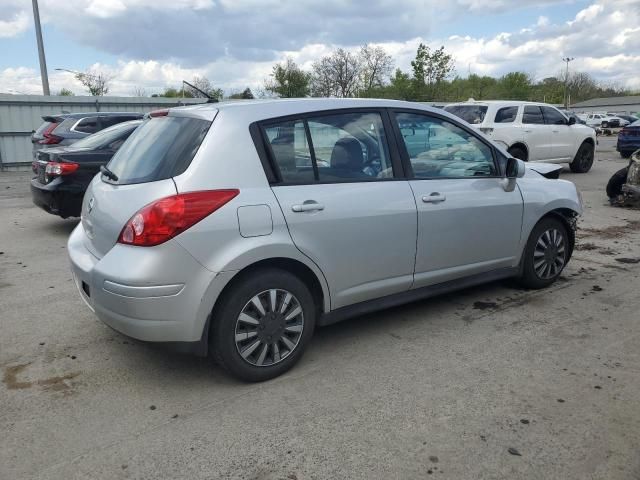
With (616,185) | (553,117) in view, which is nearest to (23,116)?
(553,117)

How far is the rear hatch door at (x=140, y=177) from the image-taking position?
3.18 metres

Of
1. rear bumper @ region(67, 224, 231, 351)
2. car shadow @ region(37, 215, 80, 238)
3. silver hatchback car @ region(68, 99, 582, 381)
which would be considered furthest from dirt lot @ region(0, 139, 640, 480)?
car shadow @ region(37, 215, 80, 238)

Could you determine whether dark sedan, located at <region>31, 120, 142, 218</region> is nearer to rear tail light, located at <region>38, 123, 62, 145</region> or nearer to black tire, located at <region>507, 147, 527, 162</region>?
rear tail light, located at <region>38, 123, 62, 145</region>

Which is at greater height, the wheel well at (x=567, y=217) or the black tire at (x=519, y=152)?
the black tire at (x=519, y=152)

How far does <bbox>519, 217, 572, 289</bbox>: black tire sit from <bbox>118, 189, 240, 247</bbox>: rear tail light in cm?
297

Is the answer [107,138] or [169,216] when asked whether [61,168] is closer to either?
[107,138]

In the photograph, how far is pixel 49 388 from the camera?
334 centimetres

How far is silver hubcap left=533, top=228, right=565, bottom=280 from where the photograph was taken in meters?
4.88

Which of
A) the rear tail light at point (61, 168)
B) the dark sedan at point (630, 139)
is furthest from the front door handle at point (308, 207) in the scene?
the dark sedan at point (630, 139)

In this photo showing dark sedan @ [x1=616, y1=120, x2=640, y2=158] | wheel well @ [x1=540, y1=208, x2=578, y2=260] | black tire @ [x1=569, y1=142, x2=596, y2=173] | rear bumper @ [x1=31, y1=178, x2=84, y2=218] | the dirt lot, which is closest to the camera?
the dirt lot

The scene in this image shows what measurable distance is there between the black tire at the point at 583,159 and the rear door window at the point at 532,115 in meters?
1.97

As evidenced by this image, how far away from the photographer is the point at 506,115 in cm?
1232

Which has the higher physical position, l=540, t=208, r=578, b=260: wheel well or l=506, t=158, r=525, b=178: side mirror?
l=506, t=158, r=525, b=178: side mirror

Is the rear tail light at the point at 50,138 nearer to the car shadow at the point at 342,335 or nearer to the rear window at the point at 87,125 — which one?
the rear window at the point at 87,125
